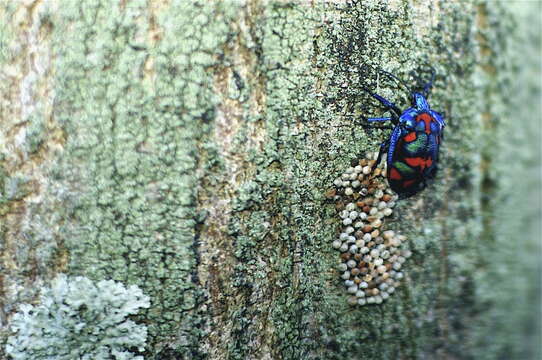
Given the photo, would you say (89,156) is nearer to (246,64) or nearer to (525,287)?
(246,64)

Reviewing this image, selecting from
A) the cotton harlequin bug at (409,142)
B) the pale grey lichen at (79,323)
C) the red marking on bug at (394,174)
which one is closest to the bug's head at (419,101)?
the cotton harlequin bug at (409,142)

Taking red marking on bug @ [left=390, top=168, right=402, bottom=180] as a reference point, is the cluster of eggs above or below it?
below

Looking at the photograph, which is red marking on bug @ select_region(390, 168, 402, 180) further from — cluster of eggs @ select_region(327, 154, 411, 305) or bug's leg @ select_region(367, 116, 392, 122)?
bug's leg @ select_region(367, 116, 392, 122)

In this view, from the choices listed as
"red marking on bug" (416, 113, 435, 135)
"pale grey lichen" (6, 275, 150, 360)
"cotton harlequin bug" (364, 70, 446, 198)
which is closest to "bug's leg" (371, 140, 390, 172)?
"cotton harlequin bug" (364, 70, 446, 198)

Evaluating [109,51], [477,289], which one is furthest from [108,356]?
[477,289]

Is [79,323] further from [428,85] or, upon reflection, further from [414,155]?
[428,85]

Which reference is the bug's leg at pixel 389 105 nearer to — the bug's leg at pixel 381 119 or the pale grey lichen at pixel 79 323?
the bug's leg at pixel 381 119
